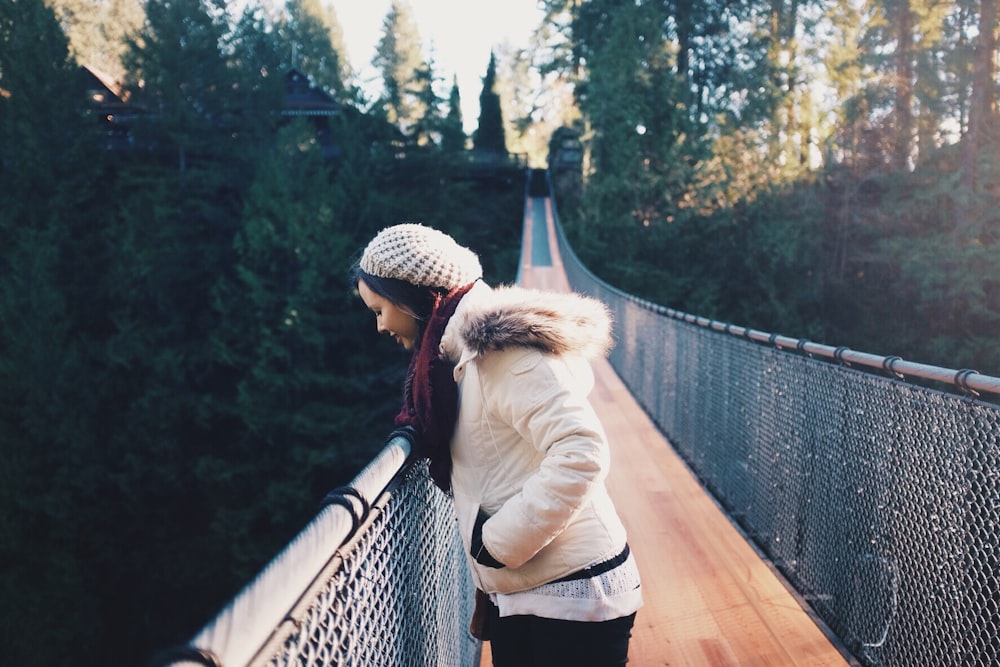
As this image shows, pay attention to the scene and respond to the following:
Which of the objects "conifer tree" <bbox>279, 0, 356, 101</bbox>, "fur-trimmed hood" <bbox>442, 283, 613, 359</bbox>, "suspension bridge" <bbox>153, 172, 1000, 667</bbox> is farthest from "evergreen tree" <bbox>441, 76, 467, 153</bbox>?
"fur-trimmed hood" <bbox>442, 283, 613, 359</bbox>

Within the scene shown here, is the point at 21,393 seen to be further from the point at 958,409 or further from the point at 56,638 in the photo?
the point at 958,409

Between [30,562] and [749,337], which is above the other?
[749,337]

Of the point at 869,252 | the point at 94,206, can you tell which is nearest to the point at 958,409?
the point at 869,252

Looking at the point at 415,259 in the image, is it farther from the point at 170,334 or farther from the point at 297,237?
the point at 170,334

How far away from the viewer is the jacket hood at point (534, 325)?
1.50 meters

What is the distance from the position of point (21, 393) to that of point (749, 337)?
2507 centimetres

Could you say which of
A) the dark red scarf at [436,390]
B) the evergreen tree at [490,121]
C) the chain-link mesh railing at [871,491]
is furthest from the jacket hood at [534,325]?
the evergreen tree at [490,121]

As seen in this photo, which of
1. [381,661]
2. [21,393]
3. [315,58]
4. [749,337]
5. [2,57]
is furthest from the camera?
[315,58]

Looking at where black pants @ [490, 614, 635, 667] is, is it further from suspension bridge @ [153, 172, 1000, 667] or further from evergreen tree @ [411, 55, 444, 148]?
evergreen tree @ [411, 55, 444, 148]

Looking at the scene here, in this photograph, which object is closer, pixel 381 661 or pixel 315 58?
pixel 381 661

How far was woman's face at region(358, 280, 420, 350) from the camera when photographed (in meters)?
1.79

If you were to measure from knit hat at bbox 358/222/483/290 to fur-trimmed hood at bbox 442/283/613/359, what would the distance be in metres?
0.09

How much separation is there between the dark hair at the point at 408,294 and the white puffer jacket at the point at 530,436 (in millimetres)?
92

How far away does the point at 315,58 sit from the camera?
168 feet
